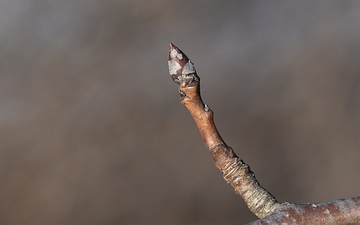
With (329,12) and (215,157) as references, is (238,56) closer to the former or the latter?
(329,12)

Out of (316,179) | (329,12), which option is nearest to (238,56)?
(329,12)

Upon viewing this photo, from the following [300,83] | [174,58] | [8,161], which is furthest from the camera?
[300,83]

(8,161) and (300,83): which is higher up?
(300,83)

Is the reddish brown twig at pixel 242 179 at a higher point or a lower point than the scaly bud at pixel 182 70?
lower

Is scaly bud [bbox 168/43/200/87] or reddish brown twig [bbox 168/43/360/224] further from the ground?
scaly bud [bbox 168/43/200/87]

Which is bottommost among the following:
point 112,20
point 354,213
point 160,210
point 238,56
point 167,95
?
point 354,213

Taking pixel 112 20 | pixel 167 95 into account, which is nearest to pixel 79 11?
pixel 112 20

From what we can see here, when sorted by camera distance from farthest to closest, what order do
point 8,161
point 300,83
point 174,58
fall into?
point 300,83 < point 8,161 < point 174,58

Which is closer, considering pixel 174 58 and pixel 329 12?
pixel 174 58
